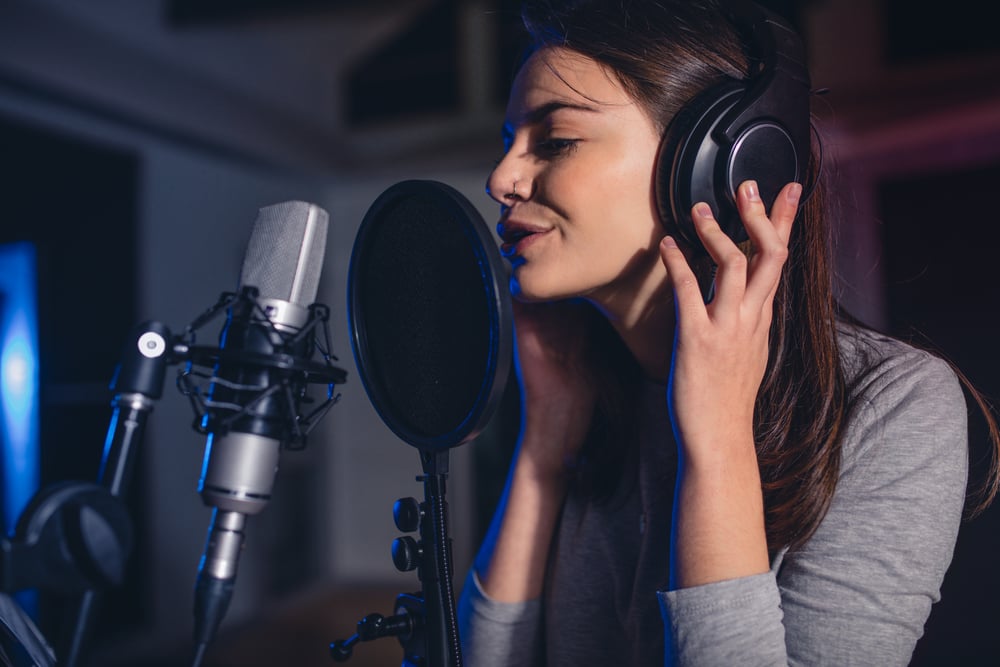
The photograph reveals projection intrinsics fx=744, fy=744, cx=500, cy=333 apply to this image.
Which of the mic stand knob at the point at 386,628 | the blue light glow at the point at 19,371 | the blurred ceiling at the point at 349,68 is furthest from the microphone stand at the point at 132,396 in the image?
the blue light glow at the point at 19,371

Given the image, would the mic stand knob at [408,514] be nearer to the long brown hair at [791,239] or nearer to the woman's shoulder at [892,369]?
the long brown hair at [791,239]

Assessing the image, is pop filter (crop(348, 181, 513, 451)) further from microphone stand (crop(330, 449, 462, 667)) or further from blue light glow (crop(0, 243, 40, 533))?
blue light glow (crop(0, 243, 40, 533))

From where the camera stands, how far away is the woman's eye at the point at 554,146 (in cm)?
93

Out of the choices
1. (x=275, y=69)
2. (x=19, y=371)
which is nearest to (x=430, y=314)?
(x=19, y=371)

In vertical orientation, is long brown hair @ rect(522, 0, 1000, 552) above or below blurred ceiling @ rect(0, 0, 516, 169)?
below

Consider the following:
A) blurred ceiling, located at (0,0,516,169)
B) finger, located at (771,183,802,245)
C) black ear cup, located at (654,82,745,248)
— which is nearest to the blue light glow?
blurred ceiling, located at (0,0,516,169)

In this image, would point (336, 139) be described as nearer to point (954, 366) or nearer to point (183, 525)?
point (183, 525)

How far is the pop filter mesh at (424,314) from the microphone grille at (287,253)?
5 cm

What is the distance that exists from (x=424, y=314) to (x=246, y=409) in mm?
177

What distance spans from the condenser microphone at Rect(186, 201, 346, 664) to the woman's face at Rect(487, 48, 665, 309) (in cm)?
37

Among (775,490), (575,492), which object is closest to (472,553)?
(575,492)

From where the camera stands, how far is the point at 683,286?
0.77 meters

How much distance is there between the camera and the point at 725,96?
0.84 m

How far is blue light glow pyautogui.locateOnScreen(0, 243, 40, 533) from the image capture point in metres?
2.90
